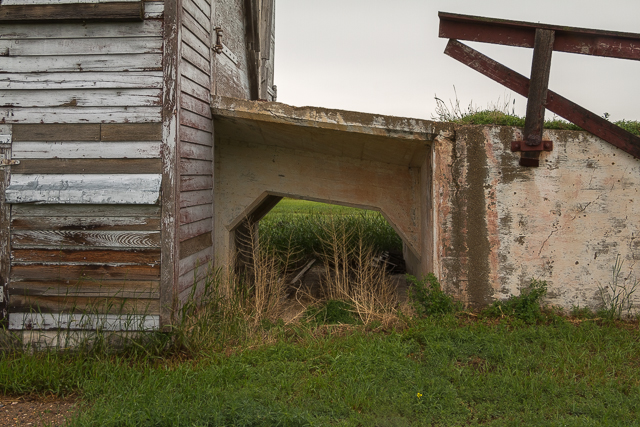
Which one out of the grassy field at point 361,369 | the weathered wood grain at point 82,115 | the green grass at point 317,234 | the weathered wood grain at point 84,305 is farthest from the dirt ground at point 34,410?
the green grass at point 317,234

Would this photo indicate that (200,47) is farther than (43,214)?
Yes

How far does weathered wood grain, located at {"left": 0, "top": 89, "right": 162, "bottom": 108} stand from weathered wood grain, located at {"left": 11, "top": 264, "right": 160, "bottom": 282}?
1.60 metres

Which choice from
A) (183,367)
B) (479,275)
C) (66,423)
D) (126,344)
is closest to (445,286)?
(479,275)

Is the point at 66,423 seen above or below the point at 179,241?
below

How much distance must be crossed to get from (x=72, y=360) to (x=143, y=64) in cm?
288

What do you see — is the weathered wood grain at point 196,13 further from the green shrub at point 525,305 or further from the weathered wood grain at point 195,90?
the green shrub at point 525,305

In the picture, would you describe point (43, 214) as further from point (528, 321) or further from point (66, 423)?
point (528, 321)

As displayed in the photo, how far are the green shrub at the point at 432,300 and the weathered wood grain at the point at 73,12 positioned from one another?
4035mm

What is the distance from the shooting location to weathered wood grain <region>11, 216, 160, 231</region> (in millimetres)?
4488

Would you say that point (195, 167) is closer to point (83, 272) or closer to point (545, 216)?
point (83, 272)

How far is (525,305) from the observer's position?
492 centimetres

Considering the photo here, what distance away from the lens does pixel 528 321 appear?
477cm

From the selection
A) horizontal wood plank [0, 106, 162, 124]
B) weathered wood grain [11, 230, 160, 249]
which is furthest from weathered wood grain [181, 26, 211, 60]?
weathered wood grain [11, 230, 160, 249]

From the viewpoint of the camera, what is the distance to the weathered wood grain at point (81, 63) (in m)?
4.51
